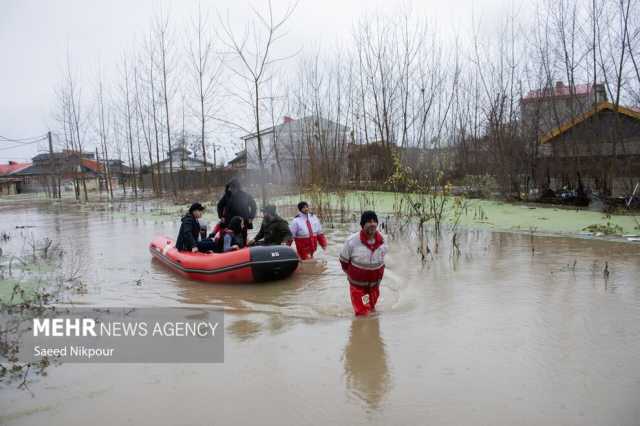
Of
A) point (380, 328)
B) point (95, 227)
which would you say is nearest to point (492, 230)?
point (380, 328)

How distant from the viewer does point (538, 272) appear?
331 inches


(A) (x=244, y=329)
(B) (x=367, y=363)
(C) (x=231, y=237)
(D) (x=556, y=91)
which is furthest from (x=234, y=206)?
(D) (x=556, y=91)

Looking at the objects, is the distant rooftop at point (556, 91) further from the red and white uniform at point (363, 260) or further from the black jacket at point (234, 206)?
the red and white uniform at point (363, 260)

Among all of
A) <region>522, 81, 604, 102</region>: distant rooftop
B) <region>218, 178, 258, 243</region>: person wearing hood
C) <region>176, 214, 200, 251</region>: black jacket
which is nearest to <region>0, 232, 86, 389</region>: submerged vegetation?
<region>176, 214, 200, 251</region>: black jacket

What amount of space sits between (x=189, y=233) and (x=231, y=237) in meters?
0.69

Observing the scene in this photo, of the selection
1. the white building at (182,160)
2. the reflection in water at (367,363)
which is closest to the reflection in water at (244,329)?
the reflection in water at (367,363)

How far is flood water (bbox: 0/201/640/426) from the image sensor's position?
3922 mm

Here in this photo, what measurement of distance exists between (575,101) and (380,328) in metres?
13.8

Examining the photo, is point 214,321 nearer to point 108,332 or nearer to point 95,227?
point 108,332

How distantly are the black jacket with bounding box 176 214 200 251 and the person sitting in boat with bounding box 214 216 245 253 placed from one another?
393 mm

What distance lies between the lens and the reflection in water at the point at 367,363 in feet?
14.0

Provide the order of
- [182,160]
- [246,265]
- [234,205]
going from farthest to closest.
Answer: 1. [182,160]
2. [234,205]
3. [246,265]

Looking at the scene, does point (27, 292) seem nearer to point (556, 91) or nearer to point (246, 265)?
point (246, 265)

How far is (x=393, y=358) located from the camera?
16.3ft
